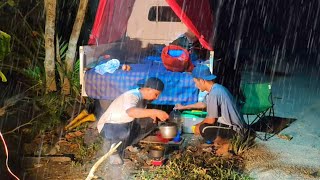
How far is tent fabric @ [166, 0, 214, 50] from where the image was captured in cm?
680

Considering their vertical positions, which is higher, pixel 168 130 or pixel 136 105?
pixel 136 105

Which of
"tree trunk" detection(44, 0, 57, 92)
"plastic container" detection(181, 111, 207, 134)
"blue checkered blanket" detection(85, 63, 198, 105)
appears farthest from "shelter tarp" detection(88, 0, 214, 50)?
"plastic container" detection(181, 111, 207, 134)

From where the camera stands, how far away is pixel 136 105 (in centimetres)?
489

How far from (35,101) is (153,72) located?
1857 mm

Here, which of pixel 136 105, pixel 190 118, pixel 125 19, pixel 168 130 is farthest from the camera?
pixel 125 19

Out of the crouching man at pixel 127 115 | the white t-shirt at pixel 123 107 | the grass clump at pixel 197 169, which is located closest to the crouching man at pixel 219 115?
the grass clump at pixel 197 169

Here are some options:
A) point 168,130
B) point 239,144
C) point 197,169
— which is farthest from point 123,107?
point 239,144

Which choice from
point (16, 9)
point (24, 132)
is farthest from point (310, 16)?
point (24, 132)

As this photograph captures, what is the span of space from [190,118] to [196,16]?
2523mm

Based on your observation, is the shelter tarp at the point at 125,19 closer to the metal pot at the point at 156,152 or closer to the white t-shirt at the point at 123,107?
the white t-shirt at the point at 123,107

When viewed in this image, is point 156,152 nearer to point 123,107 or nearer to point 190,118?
point 123,107

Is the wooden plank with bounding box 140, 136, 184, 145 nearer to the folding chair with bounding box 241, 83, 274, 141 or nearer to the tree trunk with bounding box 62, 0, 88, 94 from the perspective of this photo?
the folding chair with bounding box 241, 83, 274, 141

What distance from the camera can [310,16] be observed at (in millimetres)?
16844

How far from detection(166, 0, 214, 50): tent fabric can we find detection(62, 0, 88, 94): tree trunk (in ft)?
4.81
